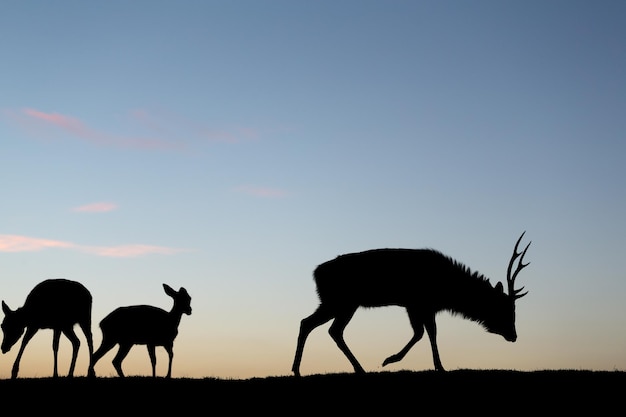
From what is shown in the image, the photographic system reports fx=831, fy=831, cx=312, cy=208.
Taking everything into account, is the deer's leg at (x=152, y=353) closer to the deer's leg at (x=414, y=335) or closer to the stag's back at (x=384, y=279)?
the stag's back at (x=384, y=279)

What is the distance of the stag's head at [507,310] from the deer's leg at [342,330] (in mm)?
3998

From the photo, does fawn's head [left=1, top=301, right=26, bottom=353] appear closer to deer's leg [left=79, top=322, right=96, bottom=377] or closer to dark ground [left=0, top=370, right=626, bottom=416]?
deer's leg [left=79, top=322, right=96, bottom=377]

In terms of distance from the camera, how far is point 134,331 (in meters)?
20.9

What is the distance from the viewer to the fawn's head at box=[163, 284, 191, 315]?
22.7 metres

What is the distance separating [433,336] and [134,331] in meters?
7.81

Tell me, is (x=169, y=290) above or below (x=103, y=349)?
above

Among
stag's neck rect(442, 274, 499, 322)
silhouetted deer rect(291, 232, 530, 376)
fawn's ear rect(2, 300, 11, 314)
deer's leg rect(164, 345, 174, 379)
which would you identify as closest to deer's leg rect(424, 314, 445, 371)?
silhouetted deer rect(291, 232, 530, 376)

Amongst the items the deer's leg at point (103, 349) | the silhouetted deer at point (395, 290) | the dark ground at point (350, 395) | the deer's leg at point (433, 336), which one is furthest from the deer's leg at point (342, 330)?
the deer's leg at point (103, 349)

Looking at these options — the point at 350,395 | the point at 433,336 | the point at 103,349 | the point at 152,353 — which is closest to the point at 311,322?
the point at 433,336

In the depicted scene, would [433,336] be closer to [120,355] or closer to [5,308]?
[120,355]

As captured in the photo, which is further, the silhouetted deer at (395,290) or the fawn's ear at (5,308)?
the fawn's ear at (5,308)

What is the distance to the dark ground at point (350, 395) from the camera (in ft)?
43.5

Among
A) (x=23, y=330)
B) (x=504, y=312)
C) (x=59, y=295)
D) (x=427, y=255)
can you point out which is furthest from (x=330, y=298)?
(x=23, y=330)

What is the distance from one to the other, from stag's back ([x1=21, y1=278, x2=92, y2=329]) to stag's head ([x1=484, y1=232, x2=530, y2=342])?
405 inches
